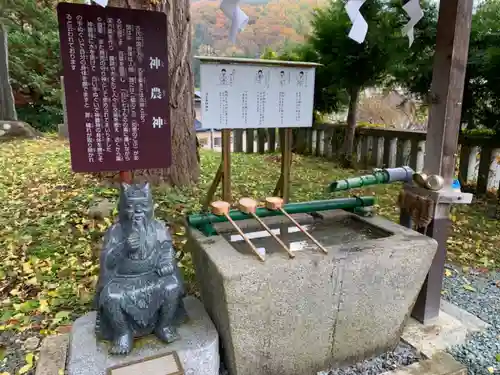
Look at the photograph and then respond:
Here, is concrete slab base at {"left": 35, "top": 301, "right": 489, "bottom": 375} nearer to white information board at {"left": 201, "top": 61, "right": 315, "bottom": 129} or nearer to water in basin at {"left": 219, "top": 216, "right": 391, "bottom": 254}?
water in basin at {"left": 219, "top": 216, "right": 391, "bottom": 254}

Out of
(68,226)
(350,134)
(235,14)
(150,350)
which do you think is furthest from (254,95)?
(350,134)

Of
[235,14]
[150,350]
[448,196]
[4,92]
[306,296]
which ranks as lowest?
[150,350]

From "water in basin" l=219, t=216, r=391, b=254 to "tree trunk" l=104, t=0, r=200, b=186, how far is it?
2575mm

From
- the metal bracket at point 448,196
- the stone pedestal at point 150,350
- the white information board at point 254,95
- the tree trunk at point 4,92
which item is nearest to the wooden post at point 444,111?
the metal bracket at point 448,196

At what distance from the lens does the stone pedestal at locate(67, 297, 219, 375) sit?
188 cm

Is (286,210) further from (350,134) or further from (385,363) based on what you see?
(350,134)

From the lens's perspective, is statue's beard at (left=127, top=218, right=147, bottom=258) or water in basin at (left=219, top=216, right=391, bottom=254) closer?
statue's beard at (left=127, top=218, right=147, bottom=258)

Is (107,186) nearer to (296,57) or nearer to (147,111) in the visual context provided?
(147,111)

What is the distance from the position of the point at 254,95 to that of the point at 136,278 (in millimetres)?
1979

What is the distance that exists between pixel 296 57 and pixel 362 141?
2.29 metres

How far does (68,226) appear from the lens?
4074mm

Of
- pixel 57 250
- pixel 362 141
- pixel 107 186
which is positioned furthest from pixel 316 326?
pixel 362 141

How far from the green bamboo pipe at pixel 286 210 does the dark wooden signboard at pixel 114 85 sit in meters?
0.57

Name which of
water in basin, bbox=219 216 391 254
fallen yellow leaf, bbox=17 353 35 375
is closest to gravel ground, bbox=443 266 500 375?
water in basin, bbox=219 216 391 254
